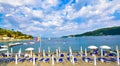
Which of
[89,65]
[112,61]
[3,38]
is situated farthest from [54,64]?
[3,38]

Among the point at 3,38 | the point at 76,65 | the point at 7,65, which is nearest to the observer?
the point at 76,65

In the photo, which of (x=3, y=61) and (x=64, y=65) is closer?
(x=64, y=65)

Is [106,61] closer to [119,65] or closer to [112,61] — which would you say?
[112,61]

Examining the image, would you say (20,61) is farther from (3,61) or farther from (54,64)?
(54,64)

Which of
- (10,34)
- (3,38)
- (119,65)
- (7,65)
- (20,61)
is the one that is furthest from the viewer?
(10,34)

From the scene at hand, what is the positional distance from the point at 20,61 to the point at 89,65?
1167cm

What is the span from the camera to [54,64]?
23953mm

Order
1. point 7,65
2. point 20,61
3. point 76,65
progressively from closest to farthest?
point 76,65 < point 7,65 < point 20,61

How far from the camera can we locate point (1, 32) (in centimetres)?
15175

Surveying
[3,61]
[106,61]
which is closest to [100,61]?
[106,61]

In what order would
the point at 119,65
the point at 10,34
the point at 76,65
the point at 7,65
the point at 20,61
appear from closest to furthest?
the point at 119,65
the point at 76,65
the point at 7,65
the point at 20,61
the point at 10,34

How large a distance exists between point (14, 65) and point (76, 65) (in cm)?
944

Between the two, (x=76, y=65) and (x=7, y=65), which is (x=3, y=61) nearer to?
(x=7, y=65)

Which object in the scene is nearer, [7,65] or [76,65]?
[76,65]
